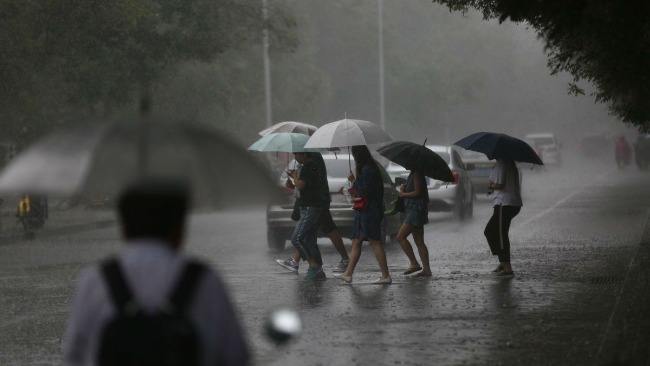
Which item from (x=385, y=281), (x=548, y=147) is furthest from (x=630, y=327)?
(x=548, y=147)

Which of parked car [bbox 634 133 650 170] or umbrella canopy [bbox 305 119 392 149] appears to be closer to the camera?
umbrella canopy [bbox 305 119 392 149]

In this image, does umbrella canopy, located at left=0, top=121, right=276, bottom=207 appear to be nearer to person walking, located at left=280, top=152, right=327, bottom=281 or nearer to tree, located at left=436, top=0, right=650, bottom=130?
tree, located at left=436, top=0, right=650, bottom=130

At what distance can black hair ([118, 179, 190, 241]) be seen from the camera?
3939 millimetres

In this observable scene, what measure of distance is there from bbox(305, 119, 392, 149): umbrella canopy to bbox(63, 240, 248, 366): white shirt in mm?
11954

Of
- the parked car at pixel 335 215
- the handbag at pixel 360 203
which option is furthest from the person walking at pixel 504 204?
the parked car at pixel 335 215

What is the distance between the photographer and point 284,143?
1667 cm

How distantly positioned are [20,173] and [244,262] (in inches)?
580

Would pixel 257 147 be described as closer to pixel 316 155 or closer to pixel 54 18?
pixel 316 155

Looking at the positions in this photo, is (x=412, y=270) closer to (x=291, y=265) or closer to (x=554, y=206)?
(x=291, y=265)

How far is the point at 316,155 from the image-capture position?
16.3 m

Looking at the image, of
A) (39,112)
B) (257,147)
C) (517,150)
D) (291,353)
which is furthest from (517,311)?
(39,112)

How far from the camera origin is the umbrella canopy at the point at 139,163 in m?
4.03

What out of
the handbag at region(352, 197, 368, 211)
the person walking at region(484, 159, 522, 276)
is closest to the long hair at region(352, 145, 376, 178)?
the handbag at region(352, 197, 368, 211)

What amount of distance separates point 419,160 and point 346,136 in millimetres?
954
